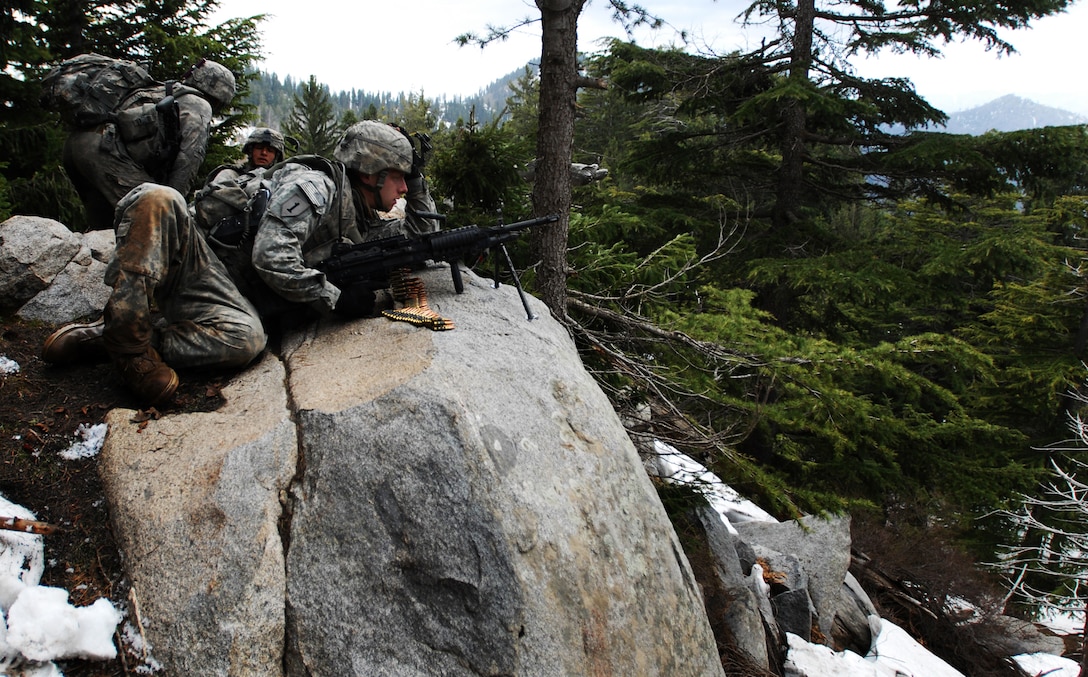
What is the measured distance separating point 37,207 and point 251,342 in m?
7.44

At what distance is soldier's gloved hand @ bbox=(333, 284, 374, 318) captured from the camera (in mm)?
4492

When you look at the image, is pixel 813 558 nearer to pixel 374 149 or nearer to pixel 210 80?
pixel 374 149

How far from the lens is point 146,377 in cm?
365

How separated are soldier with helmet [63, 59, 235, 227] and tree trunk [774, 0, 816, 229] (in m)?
9.60

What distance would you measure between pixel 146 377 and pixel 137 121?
3.53 m

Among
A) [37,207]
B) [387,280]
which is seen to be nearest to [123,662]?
[387,280]

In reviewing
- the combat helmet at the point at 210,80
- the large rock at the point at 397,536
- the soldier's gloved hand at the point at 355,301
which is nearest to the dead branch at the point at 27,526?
the large rock at the point at 397,536

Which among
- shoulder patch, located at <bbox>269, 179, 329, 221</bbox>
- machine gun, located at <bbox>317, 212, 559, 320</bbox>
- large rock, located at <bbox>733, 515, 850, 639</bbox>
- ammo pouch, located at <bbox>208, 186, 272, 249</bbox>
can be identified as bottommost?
large rock, located at <bbox>733, 515, 850, 639</bbox>

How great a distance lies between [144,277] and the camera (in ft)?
11.9

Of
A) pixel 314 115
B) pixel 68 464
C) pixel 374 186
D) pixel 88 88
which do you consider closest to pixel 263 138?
pixel 88 88

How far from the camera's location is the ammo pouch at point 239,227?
14.4 ft

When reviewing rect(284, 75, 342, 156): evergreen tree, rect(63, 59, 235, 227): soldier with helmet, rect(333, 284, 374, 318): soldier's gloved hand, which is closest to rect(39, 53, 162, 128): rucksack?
rect(63, 59, 235, 227): soldier with helmet

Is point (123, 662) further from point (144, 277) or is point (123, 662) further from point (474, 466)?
point (144, 277)

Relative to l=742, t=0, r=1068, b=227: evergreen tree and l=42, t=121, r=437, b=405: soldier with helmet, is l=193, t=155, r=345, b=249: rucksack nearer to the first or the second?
l=42, t=121, r=437, b=405: soldier with helmet
